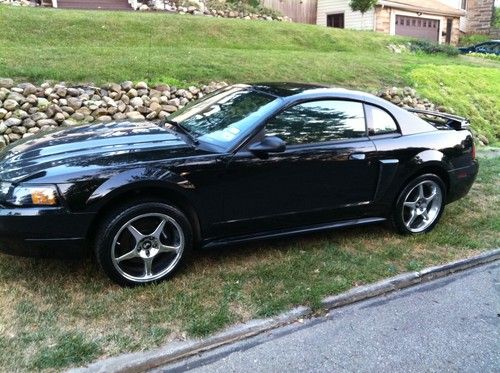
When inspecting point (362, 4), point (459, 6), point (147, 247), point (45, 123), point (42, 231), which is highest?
point (459, 6)

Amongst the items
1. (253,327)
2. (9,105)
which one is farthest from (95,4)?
(253,327)

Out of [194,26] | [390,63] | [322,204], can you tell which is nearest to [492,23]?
[390,63]

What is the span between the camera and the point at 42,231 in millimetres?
3293

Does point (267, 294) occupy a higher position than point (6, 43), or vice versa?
point (6, 43)

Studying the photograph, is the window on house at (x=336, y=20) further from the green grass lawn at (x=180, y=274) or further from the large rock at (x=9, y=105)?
the large rock at (x=9, y=105)

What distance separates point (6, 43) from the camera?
32.6 ft

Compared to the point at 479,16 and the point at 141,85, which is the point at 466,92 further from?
the point at 479,16

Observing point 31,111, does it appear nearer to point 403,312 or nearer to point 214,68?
point 214,68

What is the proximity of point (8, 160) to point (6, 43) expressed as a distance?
741 centimetres

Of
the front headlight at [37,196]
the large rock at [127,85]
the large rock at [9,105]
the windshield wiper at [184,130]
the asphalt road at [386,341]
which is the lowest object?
the asphalt road at [386,341]

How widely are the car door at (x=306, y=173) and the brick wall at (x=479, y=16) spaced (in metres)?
33.6

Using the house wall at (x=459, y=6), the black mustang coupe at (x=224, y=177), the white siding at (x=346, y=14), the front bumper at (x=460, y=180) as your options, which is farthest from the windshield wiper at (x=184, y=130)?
the house wall at (x=459, y=6)

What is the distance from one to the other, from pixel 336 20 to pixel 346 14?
0.87 metres

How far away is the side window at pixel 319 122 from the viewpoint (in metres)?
4.08
